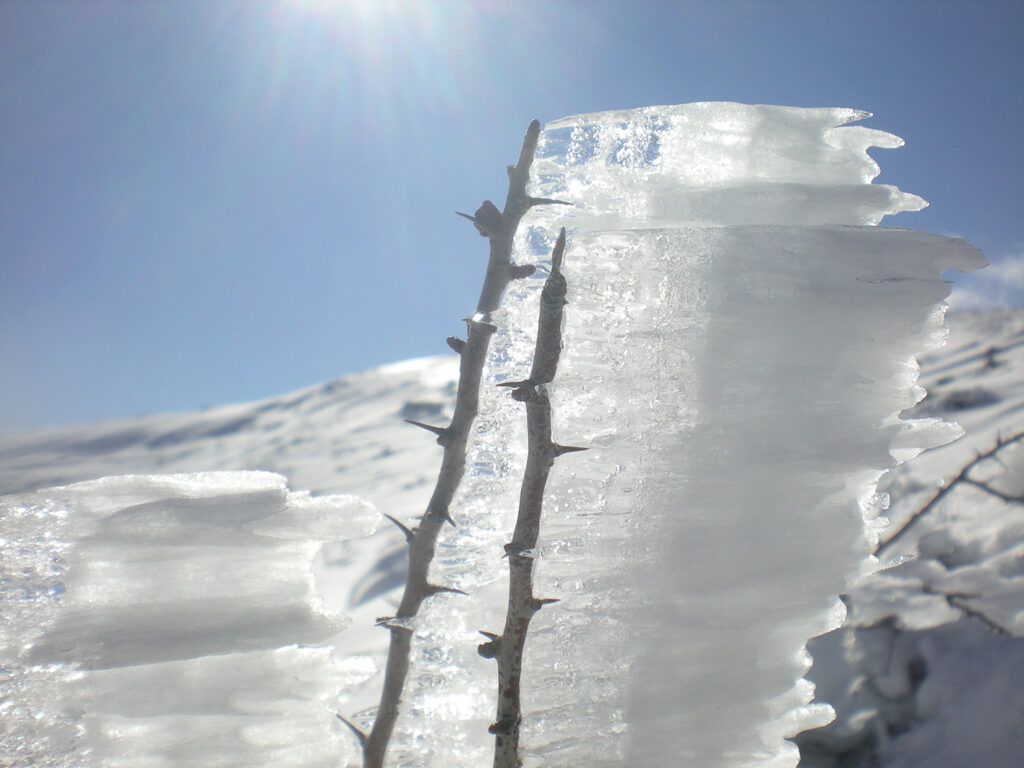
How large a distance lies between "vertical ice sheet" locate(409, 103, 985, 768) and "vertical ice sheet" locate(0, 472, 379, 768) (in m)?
0.33

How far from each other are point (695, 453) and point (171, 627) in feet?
2.84

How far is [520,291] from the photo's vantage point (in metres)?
0.98

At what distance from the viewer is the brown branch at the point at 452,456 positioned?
0.89m

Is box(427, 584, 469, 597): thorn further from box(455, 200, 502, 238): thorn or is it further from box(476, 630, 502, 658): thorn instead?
box(455, 200, 502, 238): thorn

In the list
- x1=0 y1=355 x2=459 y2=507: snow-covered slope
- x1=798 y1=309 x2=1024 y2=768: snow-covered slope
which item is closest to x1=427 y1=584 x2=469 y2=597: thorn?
x1=798 y1=309 x2=1024 y2=768: snow-covered slope

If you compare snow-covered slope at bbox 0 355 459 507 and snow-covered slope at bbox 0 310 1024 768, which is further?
snow-covered slope at bbox 0 355 459 507

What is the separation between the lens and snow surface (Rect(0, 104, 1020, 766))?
3.11 feet

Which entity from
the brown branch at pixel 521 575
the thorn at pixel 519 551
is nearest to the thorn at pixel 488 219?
the brown branch at pixel 521 575

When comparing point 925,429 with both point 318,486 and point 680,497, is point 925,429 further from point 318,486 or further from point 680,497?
point 318,486

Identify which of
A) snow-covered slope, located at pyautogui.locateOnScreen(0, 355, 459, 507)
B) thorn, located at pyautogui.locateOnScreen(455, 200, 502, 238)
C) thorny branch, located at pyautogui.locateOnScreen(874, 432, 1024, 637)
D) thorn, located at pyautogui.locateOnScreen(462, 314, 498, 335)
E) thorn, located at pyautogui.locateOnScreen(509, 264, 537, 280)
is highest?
snow-covered slope, located at pyautogui.locateOnScreen(0, 355, 459, 507)

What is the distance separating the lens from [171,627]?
1120mm

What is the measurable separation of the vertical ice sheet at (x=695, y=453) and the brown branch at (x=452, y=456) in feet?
0.15

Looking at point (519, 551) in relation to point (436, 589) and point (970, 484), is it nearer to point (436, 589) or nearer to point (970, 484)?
point (436, 589)

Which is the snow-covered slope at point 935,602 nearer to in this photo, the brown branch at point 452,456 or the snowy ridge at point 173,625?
the snowy ridge at point 173,625
